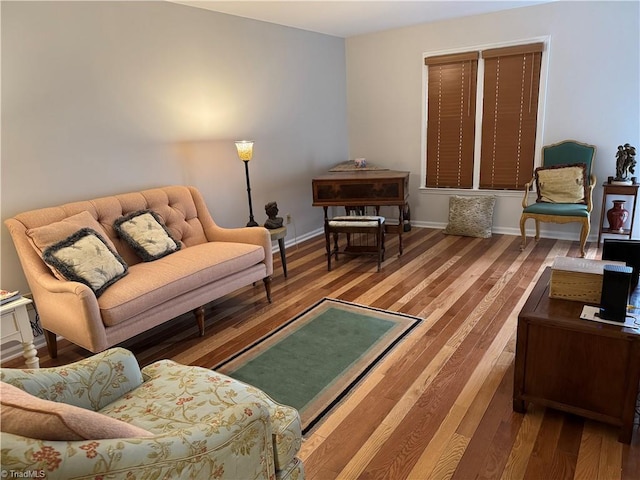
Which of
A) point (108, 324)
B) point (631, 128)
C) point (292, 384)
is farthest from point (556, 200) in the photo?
point (108, 324)

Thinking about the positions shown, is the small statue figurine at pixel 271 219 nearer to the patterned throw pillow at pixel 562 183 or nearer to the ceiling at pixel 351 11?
the ceiling at pixel 351 11

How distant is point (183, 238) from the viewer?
3.49 m

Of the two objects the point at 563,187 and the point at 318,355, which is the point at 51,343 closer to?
the point at 318,355

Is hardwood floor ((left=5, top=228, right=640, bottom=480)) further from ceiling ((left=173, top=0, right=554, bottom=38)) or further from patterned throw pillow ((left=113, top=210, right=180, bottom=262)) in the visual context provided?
ceiling ((left=173, top=0, right=554, bottom=38))

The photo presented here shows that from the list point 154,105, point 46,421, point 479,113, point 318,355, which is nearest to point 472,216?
point 479,113

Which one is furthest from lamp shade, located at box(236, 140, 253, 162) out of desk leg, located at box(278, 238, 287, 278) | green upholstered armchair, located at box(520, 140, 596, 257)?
green upholstered armchair, located at box(520, 140, 596, 257)

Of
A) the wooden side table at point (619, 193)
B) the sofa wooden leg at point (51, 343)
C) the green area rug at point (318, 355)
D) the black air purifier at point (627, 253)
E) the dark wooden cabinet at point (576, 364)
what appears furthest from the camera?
the wooden side table at point (619, 193)

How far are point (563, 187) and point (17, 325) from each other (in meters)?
4.85

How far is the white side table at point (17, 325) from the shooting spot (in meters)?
2.22

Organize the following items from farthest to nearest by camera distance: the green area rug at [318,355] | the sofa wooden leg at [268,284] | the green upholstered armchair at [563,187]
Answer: the green upholstered armchair at [563,187] < the sofa wooden leg at [268,284] < the green area rug at [318,355]

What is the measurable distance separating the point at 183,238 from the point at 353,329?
156cm

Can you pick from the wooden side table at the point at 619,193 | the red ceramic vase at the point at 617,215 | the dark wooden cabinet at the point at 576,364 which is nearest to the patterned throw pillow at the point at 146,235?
the dark wooden cabinet at the point at 576,364

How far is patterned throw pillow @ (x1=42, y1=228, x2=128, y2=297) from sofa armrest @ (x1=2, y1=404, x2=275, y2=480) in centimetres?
168

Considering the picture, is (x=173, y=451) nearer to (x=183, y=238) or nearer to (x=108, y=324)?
(x=108, y=324)
